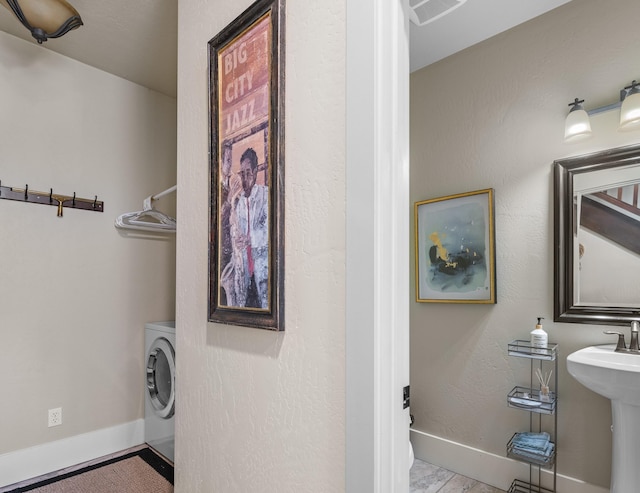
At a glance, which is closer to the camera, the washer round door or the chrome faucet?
the chrome faucet

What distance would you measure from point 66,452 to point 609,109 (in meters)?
3.73

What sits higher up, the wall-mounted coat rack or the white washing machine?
the wall-mounted coat rack

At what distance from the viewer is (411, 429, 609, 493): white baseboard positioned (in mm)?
2045

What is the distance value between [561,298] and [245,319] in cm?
172

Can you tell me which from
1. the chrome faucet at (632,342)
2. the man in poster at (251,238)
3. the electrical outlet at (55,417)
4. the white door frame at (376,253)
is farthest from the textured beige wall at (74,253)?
the chrome faucet at (632,342)

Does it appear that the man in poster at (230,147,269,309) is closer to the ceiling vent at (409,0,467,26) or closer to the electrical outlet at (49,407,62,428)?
the ceiling vent at (409,0,467,26)

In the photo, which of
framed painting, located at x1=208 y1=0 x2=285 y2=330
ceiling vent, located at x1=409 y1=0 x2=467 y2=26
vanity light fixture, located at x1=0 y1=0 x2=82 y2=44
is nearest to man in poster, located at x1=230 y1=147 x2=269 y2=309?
framed painting, located at x1=208 y1=0 x2=285 y2=330

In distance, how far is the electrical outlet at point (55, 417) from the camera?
2.47 meters

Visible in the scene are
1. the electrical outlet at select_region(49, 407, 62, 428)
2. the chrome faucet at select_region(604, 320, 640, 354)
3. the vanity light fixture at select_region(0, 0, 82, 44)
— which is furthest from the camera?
the electrical outlet at select_region(49, 407, 62, 428)

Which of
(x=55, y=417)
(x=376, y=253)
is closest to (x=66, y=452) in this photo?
(x=55, y=417)

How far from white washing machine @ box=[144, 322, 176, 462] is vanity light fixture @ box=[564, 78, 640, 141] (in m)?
2.62

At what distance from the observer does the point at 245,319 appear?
133cm

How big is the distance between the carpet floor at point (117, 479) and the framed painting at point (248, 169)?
4.82 feet

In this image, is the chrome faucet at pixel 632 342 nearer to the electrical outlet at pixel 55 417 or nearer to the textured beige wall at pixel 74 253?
the textured beige wall at pixel 74 253
